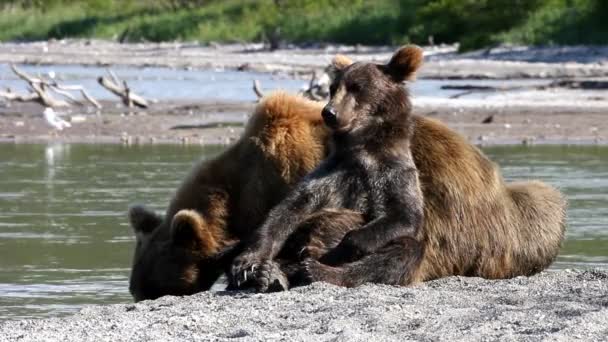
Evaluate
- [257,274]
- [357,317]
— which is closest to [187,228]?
[257,274]

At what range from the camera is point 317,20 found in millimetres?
51312

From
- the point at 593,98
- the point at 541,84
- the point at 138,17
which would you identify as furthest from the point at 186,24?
the point at 593,98

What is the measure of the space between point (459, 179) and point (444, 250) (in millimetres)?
357

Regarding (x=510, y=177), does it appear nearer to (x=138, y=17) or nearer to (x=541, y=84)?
(x=541, y=84)

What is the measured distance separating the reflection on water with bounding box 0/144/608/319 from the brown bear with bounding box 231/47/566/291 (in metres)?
1.75

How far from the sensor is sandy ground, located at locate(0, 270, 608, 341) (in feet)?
18.7

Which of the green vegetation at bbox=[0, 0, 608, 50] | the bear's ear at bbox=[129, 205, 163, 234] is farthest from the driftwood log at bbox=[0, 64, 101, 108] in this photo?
the bear's ear at bbox=[129, 205, 163, 234]

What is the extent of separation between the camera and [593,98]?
80.3 ft

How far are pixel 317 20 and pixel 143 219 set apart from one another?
4447 cm

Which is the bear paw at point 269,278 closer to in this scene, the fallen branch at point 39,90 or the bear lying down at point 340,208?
the bear lying down at point 340,208

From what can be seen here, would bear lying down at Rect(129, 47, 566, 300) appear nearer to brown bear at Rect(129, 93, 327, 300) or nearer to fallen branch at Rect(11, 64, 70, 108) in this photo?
brown bear at Rect(129, 93, 327, 300)

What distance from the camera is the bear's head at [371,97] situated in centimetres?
678

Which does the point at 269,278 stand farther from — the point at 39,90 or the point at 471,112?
the point at 39,90

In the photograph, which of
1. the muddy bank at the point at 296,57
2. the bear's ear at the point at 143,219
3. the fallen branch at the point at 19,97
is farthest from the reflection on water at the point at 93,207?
the muddy bank at the point at 296,57
